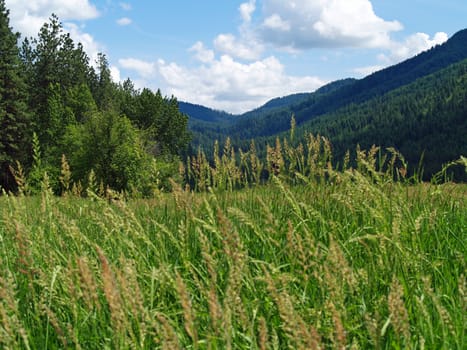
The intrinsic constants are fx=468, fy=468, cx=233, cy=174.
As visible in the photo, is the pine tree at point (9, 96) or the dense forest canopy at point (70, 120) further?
the pine tree at point (9, 96)

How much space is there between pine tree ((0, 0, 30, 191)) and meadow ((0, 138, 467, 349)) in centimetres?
5486

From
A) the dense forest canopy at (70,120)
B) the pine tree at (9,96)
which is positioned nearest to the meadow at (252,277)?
the dense forest canopy at (70,120)

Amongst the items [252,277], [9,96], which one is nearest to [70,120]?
[9,96]

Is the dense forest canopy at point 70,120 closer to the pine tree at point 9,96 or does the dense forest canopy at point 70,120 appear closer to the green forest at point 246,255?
the pine tree at point 9,96

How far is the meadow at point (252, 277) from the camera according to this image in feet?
6.25

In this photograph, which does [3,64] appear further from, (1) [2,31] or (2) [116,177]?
(2) [116,177]

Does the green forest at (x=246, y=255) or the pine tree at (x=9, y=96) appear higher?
the pine tree at (x=9, y=96)

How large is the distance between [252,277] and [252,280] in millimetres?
225

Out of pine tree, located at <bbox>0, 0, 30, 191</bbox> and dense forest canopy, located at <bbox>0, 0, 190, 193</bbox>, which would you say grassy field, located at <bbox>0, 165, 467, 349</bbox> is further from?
pine tree, located at <bbox>0, 0, 30, 191</bbox>

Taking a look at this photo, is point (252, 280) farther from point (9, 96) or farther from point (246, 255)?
point (9, 96)

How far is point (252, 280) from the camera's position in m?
Result: 3.02

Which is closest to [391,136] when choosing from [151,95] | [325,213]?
[151,95]

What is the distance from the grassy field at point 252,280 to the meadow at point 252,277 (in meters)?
0.01

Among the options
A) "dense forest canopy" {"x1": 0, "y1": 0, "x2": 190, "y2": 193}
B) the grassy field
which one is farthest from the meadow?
"dense forest canopy" {"x1": 0, "y1": 0, "x2": 190, "y2": 193}
